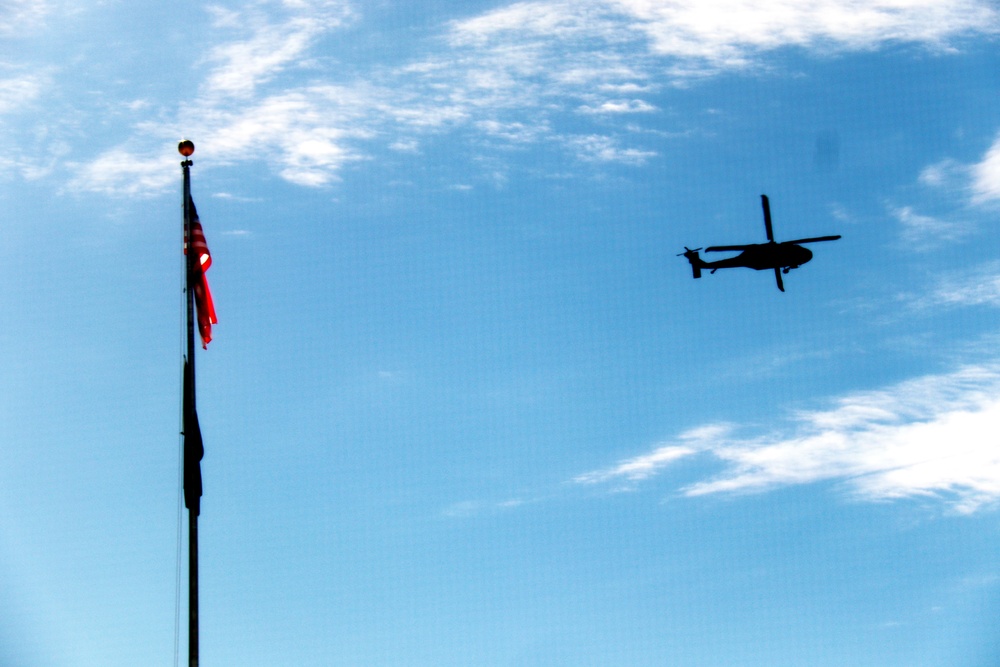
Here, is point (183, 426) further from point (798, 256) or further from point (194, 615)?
point (798, 256)

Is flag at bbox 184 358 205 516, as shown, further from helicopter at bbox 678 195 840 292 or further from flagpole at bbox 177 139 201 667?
helicopter at bbox 678 195 840 292

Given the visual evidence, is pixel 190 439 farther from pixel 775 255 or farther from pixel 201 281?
pixel 775 255

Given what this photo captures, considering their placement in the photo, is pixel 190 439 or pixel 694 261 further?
pixel 694 261

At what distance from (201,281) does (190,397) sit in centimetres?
356

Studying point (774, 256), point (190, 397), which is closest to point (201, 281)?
point (190, 397)

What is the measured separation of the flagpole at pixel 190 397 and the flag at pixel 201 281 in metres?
0.12

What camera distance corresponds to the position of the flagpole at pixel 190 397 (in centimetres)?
2941

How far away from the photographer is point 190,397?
104 feet

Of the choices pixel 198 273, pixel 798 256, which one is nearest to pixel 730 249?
pixel 798 256

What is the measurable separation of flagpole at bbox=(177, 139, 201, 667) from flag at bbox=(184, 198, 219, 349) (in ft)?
0.39

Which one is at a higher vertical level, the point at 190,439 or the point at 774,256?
the point at 774,256

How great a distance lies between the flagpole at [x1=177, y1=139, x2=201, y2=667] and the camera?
29406 mm

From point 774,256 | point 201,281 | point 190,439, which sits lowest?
point 190,439

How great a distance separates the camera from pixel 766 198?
68.2m
